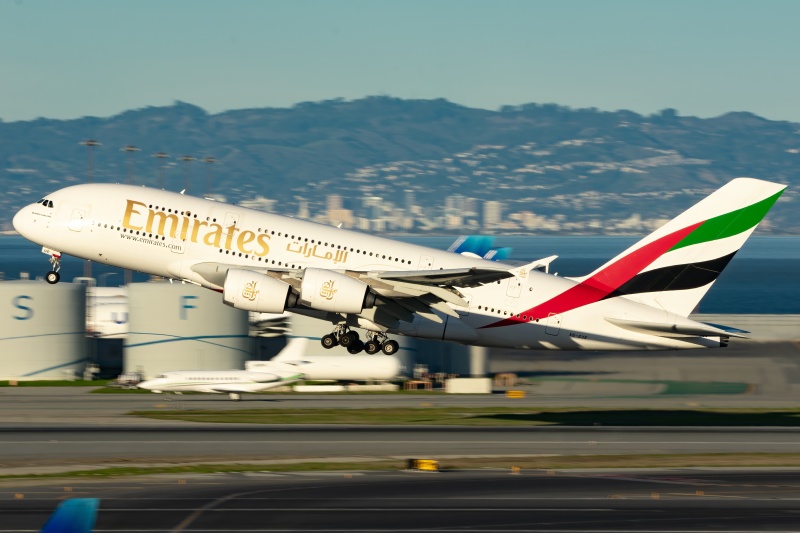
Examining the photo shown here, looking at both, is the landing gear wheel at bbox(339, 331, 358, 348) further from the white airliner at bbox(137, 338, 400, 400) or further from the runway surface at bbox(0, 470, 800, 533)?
the white airliner at bbox(137, 338, 400, 400)

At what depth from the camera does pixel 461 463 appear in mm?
49125

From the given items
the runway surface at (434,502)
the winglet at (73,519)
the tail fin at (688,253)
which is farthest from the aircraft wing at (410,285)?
the winglet at (73,519)

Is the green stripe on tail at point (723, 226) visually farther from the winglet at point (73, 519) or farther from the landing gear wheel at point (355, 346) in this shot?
the winglet at point (73, 519)

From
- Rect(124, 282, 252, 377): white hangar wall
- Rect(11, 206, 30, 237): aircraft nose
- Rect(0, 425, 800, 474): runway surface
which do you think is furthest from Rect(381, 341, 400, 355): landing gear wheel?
Rect(124, 282, 252, 377): white hangar wall

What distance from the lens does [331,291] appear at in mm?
46844

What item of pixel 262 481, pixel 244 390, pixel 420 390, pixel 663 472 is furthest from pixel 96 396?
pixel 663 472

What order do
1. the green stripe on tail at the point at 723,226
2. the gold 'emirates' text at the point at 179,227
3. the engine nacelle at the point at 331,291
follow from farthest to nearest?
the green stripe on tail at the point at 723,226
the gold 'emirates' text at the point at 179,227
the engine nacelle at the point at 331,291

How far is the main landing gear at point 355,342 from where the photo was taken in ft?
165

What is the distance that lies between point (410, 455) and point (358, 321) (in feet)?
23.0

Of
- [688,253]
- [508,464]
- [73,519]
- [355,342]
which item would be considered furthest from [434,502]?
[73,519]

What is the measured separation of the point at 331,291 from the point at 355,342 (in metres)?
4.28

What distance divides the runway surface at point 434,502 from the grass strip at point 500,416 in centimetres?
1763

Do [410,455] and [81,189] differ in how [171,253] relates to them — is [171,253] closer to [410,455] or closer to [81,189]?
[81,189]

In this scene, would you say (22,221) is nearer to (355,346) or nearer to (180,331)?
(355,346)
